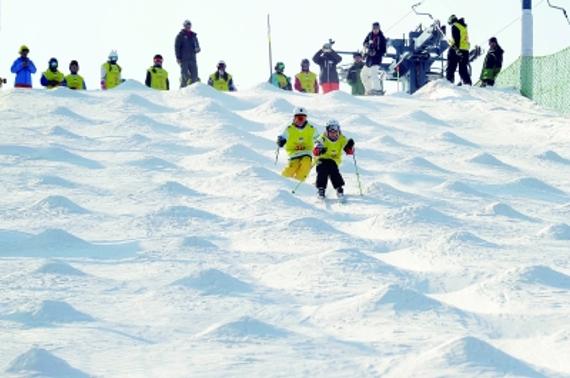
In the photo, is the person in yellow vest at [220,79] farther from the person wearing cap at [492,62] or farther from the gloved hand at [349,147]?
the gloved hand at [349,147]

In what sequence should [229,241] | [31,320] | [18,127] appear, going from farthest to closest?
[18,127], [229,241], [31,320]

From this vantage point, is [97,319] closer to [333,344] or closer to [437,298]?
[333,344]

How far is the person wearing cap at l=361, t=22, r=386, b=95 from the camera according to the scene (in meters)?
18.3

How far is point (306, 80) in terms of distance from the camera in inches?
734

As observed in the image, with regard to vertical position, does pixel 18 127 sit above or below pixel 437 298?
above

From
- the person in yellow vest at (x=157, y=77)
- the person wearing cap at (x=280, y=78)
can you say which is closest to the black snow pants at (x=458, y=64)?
the person wearing cap at (x=280, y=78)

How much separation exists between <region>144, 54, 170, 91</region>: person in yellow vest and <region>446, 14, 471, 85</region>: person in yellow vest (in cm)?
449

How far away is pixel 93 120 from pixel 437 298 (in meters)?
7.94

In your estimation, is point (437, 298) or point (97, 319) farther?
point (437, 298)

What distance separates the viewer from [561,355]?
251 inches

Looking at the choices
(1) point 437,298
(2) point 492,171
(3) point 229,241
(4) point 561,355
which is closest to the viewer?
(4) point 561,355

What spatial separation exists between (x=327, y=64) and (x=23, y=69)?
5.00 meters

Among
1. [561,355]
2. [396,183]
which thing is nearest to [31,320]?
[561,355]

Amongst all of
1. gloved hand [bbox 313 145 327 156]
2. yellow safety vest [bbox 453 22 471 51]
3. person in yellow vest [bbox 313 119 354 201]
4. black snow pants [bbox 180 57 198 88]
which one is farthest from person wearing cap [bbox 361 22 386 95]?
gloved hand [bbox 313 145 327 156]
